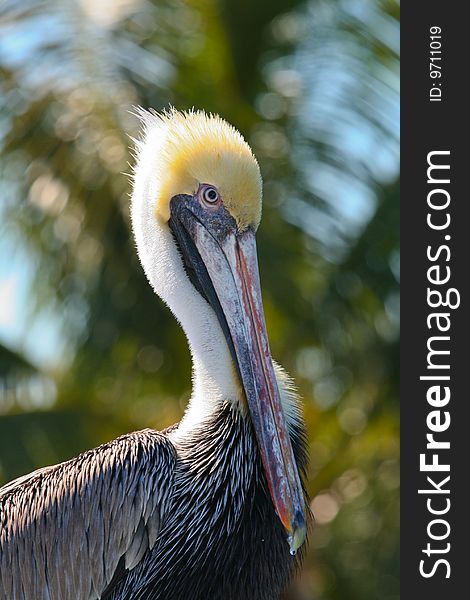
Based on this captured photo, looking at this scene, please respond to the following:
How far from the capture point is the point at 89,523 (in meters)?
4.95

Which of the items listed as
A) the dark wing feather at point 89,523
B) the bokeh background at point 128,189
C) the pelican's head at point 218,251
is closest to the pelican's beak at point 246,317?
the pelican's head at point 218,251

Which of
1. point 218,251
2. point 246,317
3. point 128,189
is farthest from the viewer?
point 128,189

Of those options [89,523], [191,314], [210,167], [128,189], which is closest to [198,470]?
[89,523]

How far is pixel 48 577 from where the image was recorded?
5023 millimetres

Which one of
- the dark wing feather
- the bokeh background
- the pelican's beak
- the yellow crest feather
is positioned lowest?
the dark wing feather

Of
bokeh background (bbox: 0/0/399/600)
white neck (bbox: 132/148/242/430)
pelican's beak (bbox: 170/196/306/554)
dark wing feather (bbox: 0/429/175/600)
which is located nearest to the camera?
pelican's beak (bbox: 170/196/306/554)

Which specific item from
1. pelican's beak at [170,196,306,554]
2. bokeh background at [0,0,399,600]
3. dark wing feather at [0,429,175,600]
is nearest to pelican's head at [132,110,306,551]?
pelican's beak at [170,196,306,554]

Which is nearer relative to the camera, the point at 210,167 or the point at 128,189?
the point at 210,167

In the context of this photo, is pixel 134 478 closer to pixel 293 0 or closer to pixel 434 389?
pixel 434 389

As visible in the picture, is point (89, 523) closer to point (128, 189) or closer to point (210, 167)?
point (210, 167)

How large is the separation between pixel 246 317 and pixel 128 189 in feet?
17.8

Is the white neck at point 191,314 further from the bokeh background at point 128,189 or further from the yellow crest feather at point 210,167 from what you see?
the bokeh background at point 128,189

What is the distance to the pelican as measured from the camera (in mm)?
4879

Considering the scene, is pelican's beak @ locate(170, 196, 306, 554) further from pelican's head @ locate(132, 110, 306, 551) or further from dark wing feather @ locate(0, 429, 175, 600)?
dark wing feather @ locate(0, 429, 175, 600)
